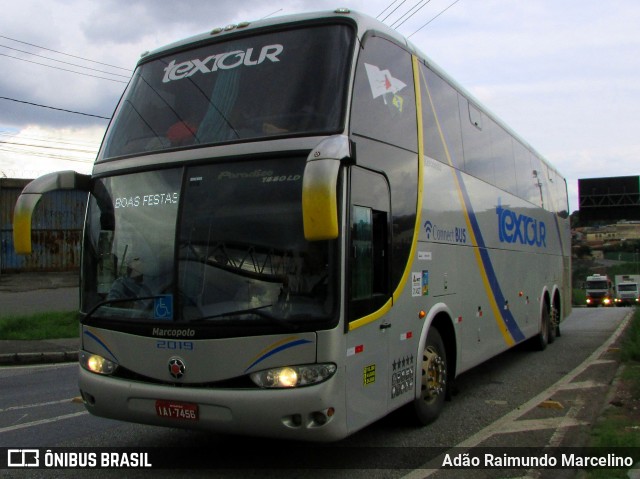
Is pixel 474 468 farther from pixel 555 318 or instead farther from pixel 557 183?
pixel 557 183

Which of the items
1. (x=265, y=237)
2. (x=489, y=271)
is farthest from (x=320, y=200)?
(x=489, y=271)

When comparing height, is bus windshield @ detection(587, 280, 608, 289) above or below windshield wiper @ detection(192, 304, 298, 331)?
below

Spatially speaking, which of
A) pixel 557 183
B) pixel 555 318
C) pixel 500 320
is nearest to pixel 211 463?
pixel 500 320

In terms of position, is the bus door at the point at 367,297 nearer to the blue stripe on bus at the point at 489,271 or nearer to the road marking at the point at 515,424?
the road marking at the point at 515,424

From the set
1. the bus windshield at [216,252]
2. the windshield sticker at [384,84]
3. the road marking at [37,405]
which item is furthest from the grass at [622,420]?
the road marking at [37,405]

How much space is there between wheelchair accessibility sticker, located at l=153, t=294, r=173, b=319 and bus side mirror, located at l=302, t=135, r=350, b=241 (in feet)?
4.97

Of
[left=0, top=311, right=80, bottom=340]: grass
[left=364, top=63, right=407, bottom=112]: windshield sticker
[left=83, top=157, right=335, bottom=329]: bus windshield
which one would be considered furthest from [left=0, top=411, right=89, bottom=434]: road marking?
[left=0, top=311, right=80, bottom=340]: grass

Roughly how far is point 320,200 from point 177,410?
6.82 ft

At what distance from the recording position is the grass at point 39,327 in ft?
46.9

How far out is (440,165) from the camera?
23.1 feet

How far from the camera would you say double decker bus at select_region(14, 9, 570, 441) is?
4480 mm

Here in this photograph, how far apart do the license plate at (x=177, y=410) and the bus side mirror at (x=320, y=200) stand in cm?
174

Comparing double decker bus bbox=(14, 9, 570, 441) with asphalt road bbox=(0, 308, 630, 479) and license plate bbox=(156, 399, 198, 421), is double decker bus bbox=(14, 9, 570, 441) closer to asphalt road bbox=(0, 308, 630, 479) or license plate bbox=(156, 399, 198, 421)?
license plate bbox=(156, 399, 198, 421)

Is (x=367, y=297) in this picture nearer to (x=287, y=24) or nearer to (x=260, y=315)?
(x=260, y=315)
